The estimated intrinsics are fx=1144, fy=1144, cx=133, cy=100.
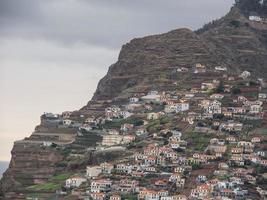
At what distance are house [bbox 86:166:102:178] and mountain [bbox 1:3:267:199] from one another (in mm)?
6943

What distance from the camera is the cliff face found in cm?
13438

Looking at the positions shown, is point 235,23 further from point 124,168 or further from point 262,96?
point 124,168

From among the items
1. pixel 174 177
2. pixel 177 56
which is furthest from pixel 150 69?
pixel 174 177

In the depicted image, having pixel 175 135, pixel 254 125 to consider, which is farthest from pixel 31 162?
pixel 254 125

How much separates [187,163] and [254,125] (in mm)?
12092

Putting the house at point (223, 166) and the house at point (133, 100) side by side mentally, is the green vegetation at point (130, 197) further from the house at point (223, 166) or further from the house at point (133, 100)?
the house at point (133, 100)

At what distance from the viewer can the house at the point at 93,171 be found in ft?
337

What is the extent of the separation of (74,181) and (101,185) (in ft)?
14.4

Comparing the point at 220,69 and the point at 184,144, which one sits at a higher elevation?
the point at 220,69

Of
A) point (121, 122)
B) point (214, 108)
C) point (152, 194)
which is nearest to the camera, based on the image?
point (152, 194)

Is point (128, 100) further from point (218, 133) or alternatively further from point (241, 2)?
point (241, 2)

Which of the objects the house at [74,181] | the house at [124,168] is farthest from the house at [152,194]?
the house at [74,181]

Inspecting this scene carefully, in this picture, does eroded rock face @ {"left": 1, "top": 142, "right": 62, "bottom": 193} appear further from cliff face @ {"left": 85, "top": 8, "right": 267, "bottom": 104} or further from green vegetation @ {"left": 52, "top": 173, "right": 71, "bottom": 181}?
cliff face @ {"left": 85, "top": 8, "right": 267, "bottom": 104}

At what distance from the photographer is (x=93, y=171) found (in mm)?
103750
